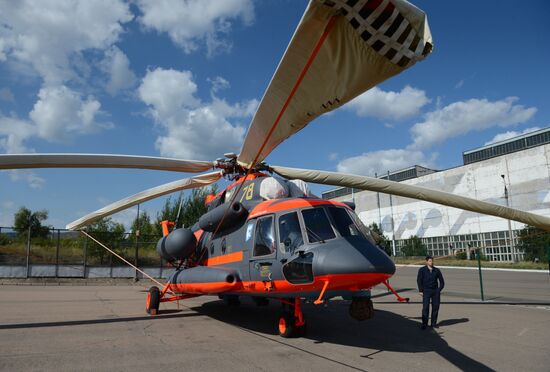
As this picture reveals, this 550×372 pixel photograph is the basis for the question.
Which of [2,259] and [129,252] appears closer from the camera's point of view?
[2,259]

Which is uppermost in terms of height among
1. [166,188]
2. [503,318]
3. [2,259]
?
[166,188]

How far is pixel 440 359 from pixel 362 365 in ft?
4.98

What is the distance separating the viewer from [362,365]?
6078 millimetres

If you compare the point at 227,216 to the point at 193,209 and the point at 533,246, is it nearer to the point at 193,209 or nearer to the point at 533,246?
the point at 193,209

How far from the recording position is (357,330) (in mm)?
8859

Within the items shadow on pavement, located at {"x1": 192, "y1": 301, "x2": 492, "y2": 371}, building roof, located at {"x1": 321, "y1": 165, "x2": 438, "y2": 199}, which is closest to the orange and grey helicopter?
shadow on pavement, located at {"x1": 192, "y1": 301, "x2": 492, "y2": 371}

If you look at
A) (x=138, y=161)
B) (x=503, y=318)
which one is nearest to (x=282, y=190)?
(x=138, y=161)

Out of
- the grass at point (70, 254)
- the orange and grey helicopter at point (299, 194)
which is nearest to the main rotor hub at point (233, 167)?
the orange and grey helicopter at point (299, 194)

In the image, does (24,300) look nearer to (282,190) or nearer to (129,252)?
(282,190)

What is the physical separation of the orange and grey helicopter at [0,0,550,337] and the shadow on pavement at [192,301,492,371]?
2.20ft

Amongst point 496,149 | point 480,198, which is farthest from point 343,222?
point 496,149

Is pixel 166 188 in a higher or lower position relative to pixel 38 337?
higher

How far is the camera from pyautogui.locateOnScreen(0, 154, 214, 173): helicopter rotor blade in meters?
7.52

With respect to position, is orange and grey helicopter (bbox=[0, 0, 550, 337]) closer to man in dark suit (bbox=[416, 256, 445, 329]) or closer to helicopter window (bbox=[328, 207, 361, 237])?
helicopter window (bbox=[328, 207, 361, 237])
